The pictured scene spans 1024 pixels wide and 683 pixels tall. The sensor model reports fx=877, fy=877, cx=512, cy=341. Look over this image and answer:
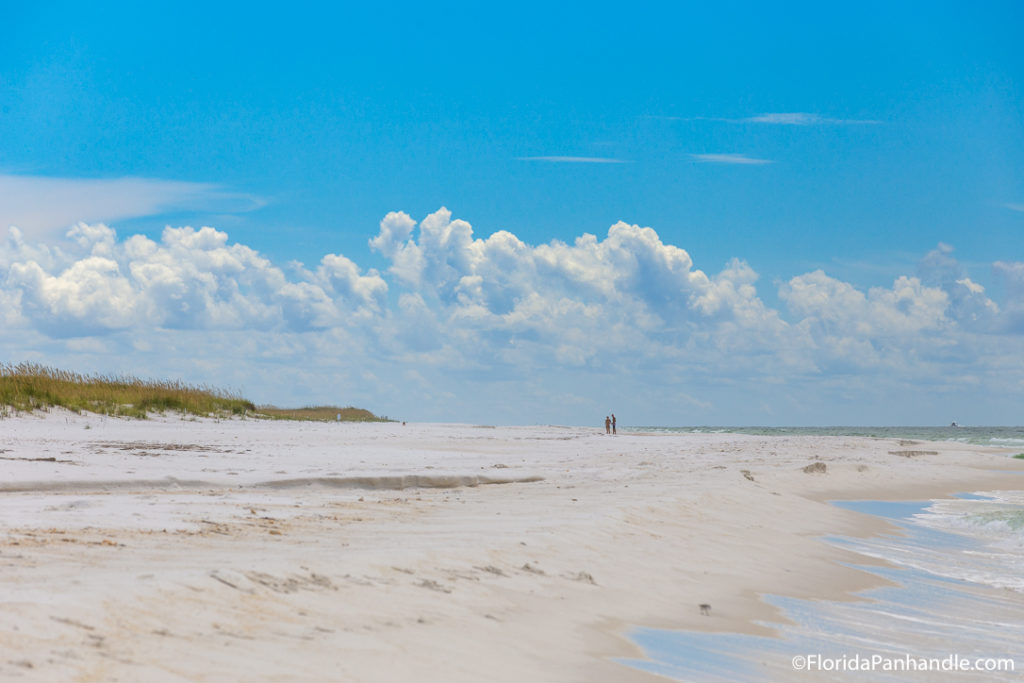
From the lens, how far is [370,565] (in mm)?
5570

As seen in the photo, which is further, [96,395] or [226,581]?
[96,395]

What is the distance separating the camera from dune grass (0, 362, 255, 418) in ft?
70.9

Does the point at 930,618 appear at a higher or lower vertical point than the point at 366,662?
lower

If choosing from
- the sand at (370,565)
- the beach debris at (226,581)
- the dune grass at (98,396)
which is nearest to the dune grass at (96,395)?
the dune grass at (98,396)

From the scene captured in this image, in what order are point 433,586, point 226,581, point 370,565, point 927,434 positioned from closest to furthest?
point 226,581 → point 433,586 → point 370,565 → point 927,434

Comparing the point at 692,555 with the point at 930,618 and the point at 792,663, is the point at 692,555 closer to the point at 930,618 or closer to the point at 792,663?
the point at 930,618

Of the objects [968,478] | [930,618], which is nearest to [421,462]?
[930,618]

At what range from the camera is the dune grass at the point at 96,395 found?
21.6 meters

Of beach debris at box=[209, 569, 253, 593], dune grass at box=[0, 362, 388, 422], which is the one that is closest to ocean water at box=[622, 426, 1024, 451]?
dune grass at box=[0, 362, 388, 422]

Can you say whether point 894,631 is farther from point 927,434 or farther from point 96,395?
point 927,434

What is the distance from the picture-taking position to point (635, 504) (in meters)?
9.59

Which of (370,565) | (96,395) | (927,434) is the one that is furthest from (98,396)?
(927,434)

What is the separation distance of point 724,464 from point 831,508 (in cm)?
524

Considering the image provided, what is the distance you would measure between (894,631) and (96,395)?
23.5 m
